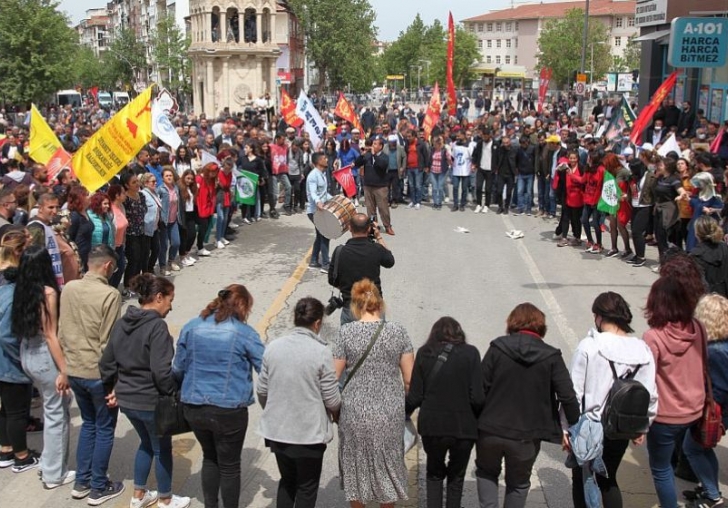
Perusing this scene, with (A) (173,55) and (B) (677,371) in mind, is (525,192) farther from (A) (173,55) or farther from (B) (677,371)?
(A) (173,55)

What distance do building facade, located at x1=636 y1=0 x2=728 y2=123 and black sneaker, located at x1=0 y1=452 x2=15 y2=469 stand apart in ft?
68.7

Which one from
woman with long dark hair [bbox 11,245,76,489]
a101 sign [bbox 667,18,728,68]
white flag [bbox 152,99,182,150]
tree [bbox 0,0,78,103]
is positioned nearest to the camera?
woman with long dark hair [bbox 11,245,76,489]

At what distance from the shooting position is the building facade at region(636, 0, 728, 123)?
23641 mm

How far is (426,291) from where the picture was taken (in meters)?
11.7

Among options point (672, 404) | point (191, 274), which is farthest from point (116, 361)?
point (191, 274)

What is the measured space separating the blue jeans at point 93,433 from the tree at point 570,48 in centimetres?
8473

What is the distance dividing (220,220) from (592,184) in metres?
6.56

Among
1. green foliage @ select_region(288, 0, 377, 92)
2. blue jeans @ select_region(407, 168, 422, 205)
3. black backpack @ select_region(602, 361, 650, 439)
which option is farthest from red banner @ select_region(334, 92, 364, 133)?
green foliage @ select_region(288, 0, 377, 92)

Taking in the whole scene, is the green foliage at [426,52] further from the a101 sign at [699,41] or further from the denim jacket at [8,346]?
the denim jacket at [8,346]

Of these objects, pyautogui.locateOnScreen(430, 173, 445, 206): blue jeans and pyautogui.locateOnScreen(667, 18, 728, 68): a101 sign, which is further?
pyautogui.locateOnScreen(667, 18, 728, 68): a101 sign

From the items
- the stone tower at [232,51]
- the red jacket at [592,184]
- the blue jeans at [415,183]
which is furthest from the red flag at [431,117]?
the stone tower at [232,51]

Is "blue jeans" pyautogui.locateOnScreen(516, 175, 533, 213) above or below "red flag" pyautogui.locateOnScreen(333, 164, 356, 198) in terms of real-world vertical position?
below

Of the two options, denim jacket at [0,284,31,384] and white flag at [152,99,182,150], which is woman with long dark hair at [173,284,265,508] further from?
white flag at [152,99,182,150]

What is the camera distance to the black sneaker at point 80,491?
5.95 metres
